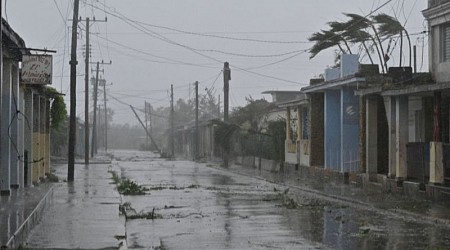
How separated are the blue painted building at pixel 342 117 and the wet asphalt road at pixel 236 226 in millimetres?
7405

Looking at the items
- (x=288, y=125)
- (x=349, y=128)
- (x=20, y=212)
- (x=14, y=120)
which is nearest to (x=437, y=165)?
(x=349, y=128)

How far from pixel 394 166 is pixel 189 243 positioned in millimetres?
13385

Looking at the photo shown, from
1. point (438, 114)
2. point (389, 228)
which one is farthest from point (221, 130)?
point (389, 228)

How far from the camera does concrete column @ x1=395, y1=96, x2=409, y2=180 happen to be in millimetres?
24766

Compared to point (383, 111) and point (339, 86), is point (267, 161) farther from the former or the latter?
point (383, 111)

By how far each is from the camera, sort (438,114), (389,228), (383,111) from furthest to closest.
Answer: (383,111)
(438,114)
(389,228)

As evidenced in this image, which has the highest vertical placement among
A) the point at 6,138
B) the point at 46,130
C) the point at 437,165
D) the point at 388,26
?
the point at 388,26

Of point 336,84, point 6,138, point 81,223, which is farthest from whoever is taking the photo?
point 336,84

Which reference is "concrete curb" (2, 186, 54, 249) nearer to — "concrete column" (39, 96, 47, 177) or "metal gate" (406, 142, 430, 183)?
"concrete column" (39, 96, 47, 177)

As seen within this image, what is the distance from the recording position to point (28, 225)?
1480cm

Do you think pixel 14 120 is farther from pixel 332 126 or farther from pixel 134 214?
pixel 332 126

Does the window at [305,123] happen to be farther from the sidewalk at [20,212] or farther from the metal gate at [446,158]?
the sidewalk at [20,212]

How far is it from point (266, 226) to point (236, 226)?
2.11 ft

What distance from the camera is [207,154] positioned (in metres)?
76.0
